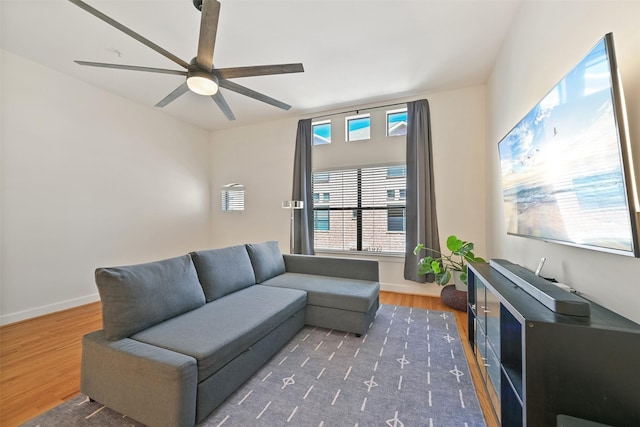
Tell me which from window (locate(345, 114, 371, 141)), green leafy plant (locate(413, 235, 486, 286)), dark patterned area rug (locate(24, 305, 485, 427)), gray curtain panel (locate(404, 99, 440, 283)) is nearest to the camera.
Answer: dark patterned area rug (locate(24, 305, 485, 427))

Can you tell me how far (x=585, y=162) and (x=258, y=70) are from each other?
208 cm

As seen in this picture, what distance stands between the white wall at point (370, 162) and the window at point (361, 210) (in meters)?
0.24

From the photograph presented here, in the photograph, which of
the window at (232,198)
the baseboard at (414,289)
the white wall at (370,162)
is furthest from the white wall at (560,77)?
the window at (232,198)

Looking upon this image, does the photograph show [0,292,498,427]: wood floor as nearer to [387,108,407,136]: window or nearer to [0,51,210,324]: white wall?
[0,51,210,324]: white wall

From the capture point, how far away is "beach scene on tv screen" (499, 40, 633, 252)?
0.94 m

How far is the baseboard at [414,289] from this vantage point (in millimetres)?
3611

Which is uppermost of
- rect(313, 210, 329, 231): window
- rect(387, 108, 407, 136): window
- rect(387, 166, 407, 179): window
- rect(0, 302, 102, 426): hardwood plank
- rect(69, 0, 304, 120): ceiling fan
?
rect(387, 108, 407, 136): window

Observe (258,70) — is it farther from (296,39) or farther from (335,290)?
(335,290)

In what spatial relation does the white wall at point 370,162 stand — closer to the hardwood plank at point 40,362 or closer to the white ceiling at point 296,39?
the white ceiling at point 296,39

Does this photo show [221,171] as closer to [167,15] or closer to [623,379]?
[167,15]

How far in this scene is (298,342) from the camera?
2.27 metres

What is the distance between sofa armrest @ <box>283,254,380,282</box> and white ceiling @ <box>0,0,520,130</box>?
2.35m

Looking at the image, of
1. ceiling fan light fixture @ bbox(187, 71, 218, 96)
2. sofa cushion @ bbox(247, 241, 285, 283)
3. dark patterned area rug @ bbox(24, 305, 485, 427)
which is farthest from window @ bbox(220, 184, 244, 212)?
dark patterned area rug @ bbox(24, 305, 485, 427)

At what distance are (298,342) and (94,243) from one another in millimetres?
3240
